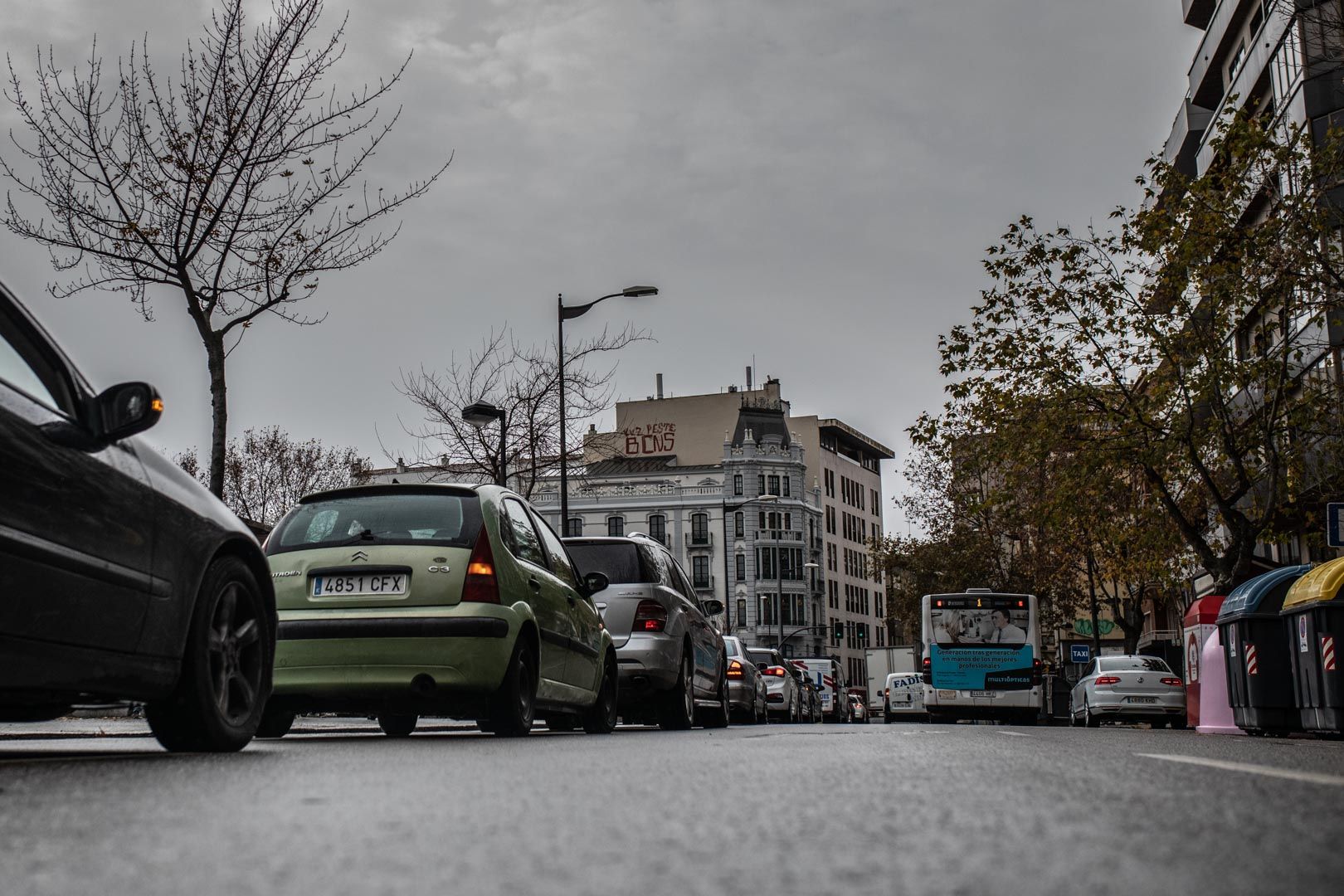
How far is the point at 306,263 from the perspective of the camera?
21.3m

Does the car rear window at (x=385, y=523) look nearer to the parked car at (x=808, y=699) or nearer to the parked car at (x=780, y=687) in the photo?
the parked car at (x=780, y=687)

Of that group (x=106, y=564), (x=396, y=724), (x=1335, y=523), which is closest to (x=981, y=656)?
(x=1335, y=523)

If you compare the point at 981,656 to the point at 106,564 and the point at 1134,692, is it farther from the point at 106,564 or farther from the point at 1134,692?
the point at 106,564

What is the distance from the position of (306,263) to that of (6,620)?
1636 cm

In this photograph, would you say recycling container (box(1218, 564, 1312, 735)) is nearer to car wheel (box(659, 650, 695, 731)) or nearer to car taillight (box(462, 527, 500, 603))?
car wheel (box(659, 650, 695, 731))

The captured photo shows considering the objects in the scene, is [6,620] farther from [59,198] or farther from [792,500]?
[792,500]

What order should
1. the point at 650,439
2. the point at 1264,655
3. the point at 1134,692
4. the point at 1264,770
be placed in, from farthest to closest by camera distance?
1. the point at 650,439
2. the point at 1134,692
3. the point at 1264,655
4. the point at 1264,770

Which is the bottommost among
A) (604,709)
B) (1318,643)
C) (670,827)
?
(670,827)

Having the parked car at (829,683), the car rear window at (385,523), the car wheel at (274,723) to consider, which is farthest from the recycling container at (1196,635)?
the parked car at (829,683)

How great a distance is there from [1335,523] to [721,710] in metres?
6.71

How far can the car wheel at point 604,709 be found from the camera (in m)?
12.6

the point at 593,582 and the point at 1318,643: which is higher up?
the point at 593,582

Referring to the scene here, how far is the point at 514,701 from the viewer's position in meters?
10.0

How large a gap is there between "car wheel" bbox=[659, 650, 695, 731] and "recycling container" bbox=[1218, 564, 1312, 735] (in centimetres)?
618
